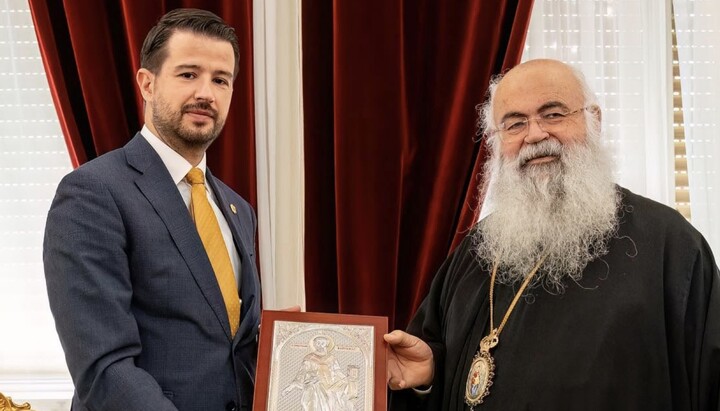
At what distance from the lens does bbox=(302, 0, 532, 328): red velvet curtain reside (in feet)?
10.7

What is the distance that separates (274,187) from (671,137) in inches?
69.0

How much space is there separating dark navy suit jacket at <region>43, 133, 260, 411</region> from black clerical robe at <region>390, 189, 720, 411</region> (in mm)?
761

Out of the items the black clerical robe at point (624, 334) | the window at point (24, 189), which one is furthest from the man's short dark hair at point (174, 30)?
the window at point (24, 189)

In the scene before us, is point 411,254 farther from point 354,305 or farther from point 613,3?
point 613,3

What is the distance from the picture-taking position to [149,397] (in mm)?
1859

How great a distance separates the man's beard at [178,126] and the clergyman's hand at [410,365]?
84 cm

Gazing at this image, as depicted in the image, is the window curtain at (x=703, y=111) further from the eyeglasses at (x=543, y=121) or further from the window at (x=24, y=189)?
the window at (x=24, y=189)

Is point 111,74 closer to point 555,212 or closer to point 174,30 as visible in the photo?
point 174,30

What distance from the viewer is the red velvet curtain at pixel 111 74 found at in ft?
10.4

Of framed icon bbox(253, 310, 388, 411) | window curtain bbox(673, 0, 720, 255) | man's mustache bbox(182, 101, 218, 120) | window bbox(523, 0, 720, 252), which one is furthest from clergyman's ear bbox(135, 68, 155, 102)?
window curtain bbox(673, 0, 720, 255)

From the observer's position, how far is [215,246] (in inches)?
84.2

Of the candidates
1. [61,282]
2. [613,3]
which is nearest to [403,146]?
[613,3]

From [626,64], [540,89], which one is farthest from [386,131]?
[626,64]

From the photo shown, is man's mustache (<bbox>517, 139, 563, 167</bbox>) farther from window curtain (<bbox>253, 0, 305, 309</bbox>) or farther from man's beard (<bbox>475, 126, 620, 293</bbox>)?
window curtain (<bbox>253, 0, 305, 309</bbox>)
